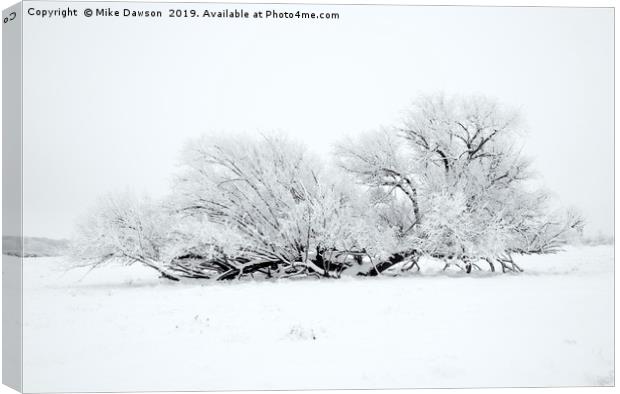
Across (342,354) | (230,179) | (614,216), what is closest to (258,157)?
(230,179)

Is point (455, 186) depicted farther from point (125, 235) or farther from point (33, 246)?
point (33, 246)

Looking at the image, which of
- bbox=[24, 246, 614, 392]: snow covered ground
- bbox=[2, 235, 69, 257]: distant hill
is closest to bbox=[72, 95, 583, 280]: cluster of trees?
bbox=[2, 235, 69, 257]: distant hill

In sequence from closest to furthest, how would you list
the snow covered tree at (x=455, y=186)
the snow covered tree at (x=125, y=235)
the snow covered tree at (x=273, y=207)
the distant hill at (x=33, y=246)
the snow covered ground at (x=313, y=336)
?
the snow covered ground at (x=313, y=336) < the distant hill at (x=33, y=246) < the snow covered tree at (x=125, y=235) < the snow covered tree at (x=273, y=207) < the snow covered tree at (x=455, y=186)

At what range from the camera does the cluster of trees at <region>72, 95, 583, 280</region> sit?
11.2 meters

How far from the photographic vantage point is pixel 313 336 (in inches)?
336

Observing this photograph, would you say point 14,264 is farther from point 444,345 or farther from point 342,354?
point 444,345

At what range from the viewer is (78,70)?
8.93 m

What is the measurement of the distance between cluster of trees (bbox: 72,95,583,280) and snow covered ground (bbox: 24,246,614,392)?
115 cm

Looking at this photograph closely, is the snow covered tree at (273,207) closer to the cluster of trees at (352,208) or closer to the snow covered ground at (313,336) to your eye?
the cluster of trees at (352,208)

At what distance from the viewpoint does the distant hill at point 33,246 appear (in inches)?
Answer: 331

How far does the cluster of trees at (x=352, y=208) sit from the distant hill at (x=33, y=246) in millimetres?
791

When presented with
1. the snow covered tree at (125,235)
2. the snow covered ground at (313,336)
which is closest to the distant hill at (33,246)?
the snow covered ground at (313,336)

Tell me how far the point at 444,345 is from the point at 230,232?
3933 mm

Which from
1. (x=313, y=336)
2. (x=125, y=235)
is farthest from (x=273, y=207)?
(x=313, y=336)
